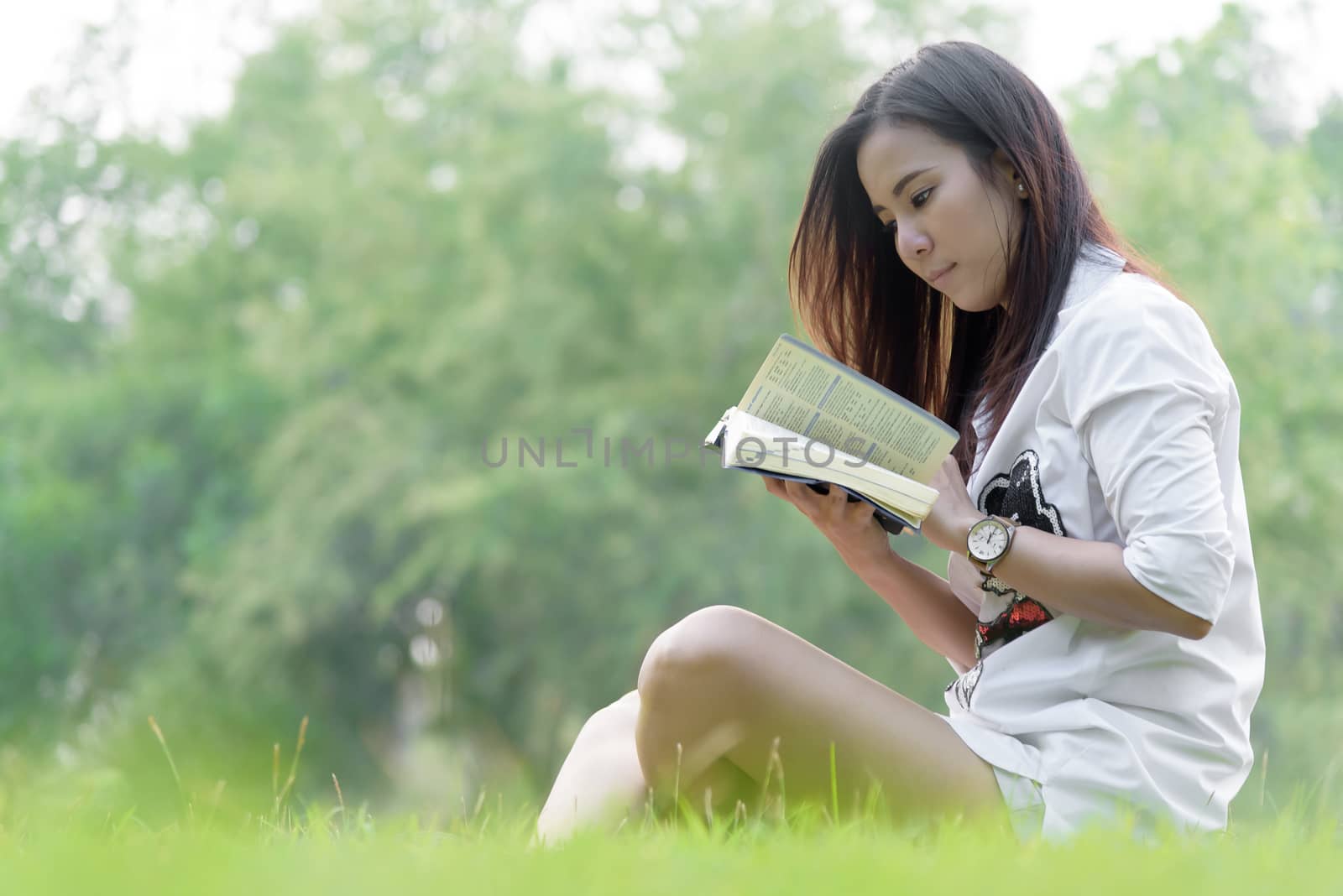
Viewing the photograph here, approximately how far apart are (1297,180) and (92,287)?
14.4 m

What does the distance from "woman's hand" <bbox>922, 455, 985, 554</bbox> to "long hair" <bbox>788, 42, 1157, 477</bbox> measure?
0.45ft

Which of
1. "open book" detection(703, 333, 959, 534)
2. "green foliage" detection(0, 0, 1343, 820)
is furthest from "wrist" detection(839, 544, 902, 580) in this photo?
"green foliage" detection(0, 0, 1343, 820)

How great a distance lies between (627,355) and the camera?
13102 mm

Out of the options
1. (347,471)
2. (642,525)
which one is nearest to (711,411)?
(642,525)

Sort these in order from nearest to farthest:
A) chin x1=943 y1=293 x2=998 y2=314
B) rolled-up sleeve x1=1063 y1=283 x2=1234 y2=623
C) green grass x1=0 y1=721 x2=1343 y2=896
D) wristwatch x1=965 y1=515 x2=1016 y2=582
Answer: green grass x1=0 y1=721 x2=1343 y2=896
rolled-up sleeve x1=1063 y1=283 x2=1234 y2=623
wristwatch x1=965 y1=515 x2=1016 y2=582
chin x1=943 y1=293 x2=998 y2=314

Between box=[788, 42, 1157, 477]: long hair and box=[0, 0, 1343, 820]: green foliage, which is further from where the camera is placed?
box=[0, 0, 1343, 820]: green foliage

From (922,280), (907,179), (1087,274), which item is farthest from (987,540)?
(922,280)

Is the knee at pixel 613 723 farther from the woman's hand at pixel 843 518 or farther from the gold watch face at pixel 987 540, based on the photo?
the gold watch face at pixel 987 540

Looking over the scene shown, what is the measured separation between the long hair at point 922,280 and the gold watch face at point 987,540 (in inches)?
9.5

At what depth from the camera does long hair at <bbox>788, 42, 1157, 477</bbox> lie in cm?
190

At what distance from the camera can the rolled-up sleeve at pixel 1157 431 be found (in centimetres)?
153

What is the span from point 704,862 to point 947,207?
42.1 inches

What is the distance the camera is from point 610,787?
74.0 inches

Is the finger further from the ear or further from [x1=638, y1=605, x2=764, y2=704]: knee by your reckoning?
the ear
